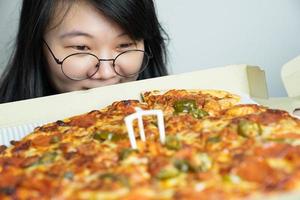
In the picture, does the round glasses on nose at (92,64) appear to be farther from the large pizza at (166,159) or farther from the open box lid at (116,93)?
the large pizza at (166,159)

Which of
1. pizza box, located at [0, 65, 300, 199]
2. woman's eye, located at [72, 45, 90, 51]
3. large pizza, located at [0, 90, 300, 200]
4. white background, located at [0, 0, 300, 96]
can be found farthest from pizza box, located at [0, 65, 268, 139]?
white background, located at [0, 0, 300, 96]

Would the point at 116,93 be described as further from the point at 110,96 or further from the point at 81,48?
the point at 81,48

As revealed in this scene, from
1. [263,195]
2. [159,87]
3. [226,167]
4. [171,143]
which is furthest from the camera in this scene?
[159,87]

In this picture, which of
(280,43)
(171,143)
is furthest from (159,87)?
(280,43)

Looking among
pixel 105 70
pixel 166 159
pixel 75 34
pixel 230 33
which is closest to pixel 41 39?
pixel 75 34

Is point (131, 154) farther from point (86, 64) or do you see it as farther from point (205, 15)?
point (205, 15)

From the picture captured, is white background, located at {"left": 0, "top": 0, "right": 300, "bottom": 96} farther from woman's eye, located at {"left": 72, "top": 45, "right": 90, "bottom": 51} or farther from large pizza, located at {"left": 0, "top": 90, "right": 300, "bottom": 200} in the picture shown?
large pizza, located at {"left": 0, "top": 90, "right": 300, "bottom": 200}

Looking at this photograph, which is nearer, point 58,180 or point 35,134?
point 58,180
